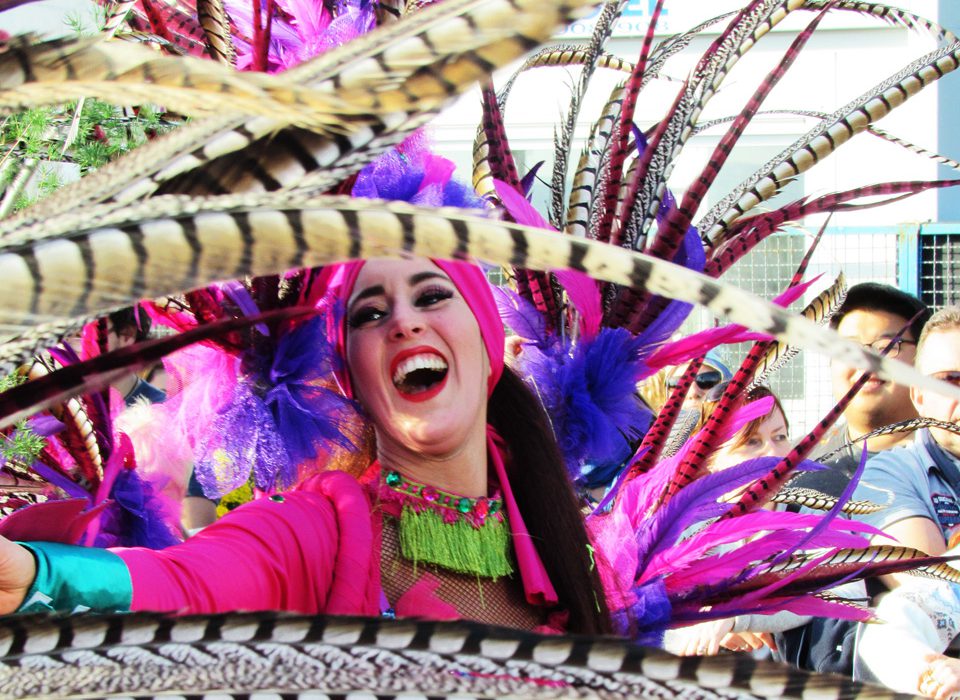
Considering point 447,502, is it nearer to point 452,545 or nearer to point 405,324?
point 452,545

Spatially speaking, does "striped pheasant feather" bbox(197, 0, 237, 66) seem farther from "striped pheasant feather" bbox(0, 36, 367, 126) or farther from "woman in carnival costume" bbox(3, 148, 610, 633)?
"striped pheasant feather" bbox(0, 36, 367, 126)

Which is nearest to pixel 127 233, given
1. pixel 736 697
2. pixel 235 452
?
pixel 736 697

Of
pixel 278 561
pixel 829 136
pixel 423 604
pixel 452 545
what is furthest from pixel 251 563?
pixel 829 136

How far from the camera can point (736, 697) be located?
0.88 metres

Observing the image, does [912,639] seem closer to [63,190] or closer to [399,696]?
[399,696]

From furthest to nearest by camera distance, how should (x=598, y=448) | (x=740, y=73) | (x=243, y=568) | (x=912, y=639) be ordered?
1. (x=740, y=73)
2. (x=912, y=639)
3. (x=598, y=448)
4. (x=243, y=568)

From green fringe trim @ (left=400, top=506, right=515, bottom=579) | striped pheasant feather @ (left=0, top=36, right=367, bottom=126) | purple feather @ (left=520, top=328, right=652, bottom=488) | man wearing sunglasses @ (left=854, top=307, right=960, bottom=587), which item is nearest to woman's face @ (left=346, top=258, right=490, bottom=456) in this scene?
green fringe trim @ (left=400, top=506, right=515, bottom=579)

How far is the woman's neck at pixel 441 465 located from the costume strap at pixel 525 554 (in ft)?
0.22

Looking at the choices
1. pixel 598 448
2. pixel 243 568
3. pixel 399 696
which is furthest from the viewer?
pixel 598 448

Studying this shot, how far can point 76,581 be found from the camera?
1.13 m

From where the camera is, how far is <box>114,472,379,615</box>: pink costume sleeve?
1.32 metres

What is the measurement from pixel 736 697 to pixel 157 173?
24.1 inches

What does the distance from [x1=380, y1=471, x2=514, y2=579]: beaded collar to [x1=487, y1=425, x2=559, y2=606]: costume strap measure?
0.03m

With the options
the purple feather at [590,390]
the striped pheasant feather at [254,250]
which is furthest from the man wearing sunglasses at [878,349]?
the striped pheasant feather at [254,250]
